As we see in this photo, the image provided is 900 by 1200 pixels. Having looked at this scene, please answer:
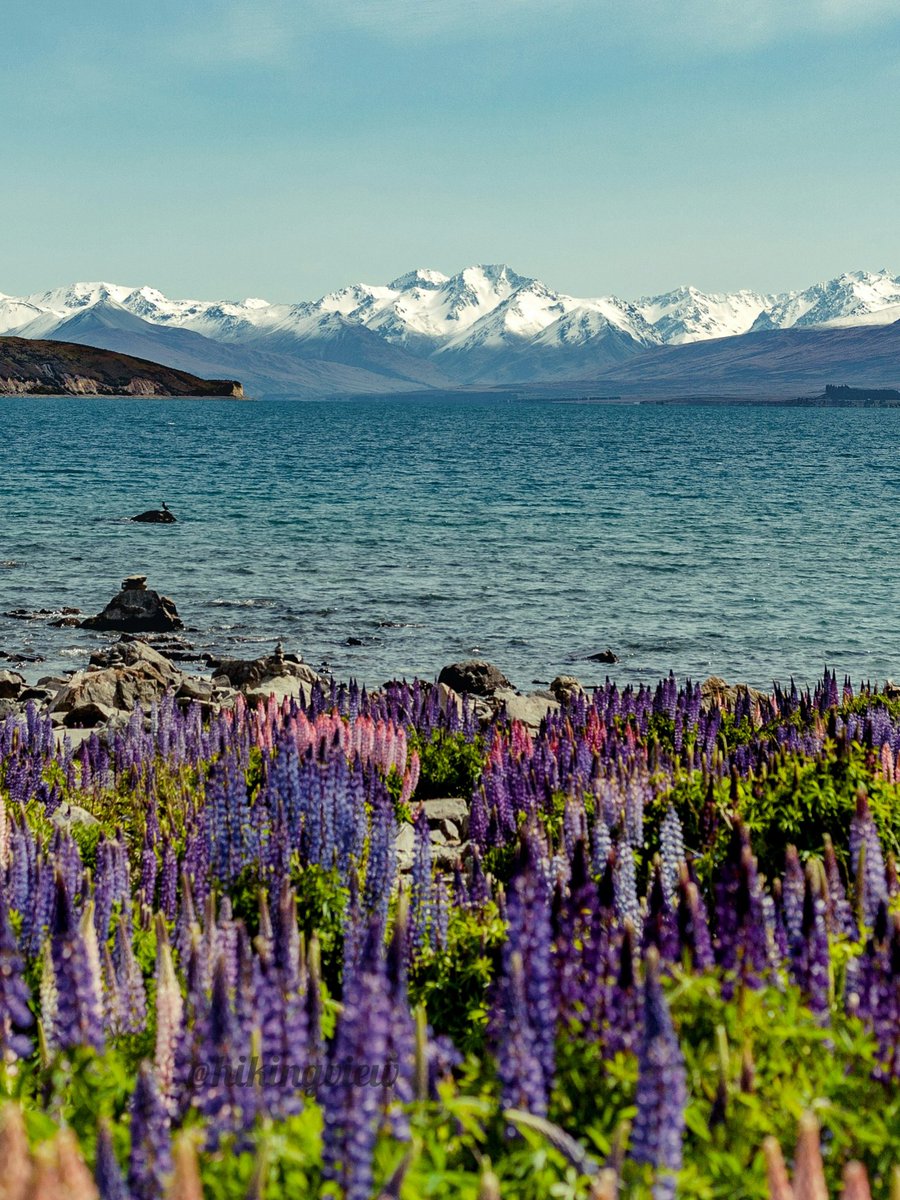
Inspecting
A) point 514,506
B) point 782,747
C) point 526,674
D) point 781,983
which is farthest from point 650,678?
point 514,506

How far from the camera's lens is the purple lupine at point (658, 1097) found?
3.74 meters

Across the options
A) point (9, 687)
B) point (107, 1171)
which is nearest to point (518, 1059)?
point (107, 1171)

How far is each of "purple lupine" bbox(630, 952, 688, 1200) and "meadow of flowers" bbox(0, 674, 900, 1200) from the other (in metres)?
0.01

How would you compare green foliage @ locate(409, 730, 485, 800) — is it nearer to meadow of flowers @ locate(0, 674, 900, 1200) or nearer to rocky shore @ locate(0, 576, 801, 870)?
rocky shore @ locate(0, 576, 801, 870)

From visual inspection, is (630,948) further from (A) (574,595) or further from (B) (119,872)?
(A) (574,595)

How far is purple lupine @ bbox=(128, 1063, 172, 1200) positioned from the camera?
384cm

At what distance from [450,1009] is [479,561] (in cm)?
3825

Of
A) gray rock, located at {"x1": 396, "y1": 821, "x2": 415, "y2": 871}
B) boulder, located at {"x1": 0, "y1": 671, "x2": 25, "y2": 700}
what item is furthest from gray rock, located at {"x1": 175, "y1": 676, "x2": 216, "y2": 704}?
gray rock, located at {"x1": 396, "y1": 821, "x2": 415, "y2": 871}

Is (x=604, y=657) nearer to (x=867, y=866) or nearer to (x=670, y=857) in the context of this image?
(x=670, y=857)

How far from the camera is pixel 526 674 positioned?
2822 centimetres

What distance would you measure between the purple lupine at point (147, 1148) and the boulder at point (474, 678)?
20669 mm

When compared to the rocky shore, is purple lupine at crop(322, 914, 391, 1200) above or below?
above

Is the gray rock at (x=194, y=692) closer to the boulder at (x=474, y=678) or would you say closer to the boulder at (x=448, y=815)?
the boulder at (x=474, y=678)

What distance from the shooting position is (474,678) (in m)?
25.0
